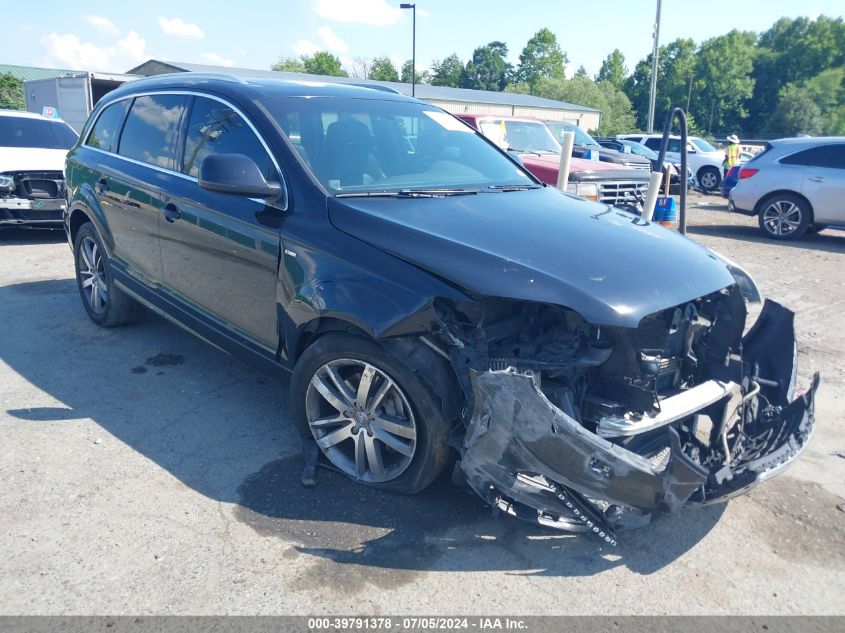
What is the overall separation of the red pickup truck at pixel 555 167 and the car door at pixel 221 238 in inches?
154

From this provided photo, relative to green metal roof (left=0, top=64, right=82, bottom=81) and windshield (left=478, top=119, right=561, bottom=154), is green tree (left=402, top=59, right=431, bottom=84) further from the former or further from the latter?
windshield (left=478, top=119, right=561, bottom=154)

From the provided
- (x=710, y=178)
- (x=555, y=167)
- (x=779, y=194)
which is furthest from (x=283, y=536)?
(x=710, y=178)

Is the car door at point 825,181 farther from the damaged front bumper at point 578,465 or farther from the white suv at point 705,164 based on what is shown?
the white suv at point 705,164

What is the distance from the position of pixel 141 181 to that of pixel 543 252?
3000 mm

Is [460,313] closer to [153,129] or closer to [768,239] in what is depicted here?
[153,129]

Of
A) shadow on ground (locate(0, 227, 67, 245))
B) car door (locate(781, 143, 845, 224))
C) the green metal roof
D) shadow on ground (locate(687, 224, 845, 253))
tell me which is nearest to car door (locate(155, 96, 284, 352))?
shadow on ground (locate(0, 227, 67, 245))

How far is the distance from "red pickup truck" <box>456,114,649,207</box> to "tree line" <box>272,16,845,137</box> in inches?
2434

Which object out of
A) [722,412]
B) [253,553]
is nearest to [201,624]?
[253,553]

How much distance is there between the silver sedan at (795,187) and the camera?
11.1m

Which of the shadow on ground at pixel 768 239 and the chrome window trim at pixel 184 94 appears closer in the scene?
the chrome window trim at pixel 184 94

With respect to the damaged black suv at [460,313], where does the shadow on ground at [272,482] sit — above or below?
below

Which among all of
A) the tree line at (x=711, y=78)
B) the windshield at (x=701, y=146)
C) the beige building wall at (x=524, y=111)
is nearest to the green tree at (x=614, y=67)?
the tree line at (x=711, y=78)

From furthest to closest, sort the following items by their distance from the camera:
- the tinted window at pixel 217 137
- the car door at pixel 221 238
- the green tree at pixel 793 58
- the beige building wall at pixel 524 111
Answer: the green tree at pixel 793 58
the beige building wall at pixel 524 111
the tinted window at pixel 217 137
the car door at pixel 221 238

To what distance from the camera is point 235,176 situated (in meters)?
3.47
